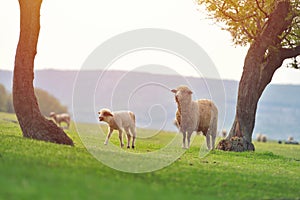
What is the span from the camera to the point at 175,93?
81.9ft

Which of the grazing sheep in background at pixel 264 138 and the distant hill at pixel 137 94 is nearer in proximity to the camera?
the distant hill at pixel 137 94

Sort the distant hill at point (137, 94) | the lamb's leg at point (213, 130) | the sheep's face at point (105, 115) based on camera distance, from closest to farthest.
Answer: the distant hill at point (137, 94), the sheep's face at point (105, 115), the lamb's leg at point (213, 130)

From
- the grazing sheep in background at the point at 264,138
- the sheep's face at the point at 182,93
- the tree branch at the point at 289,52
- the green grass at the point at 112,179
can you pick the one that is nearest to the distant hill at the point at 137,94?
the sheep's face at the point at 182,93

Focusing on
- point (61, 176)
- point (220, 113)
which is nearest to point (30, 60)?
point (61, 176)

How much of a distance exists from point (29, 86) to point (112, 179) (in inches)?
298

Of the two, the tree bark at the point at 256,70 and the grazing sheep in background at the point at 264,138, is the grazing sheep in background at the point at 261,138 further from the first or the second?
the tree bark at the point at 256,70

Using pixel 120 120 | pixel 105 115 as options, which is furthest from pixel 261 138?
pixel 105 115

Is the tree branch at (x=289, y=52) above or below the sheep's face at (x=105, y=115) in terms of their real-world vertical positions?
above

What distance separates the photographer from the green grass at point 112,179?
1100 centimetres

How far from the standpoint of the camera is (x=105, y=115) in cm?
2334

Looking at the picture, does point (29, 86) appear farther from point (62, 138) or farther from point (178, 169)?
point (178, 169)

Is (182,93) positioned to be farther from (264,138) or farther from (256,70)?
(264,138)

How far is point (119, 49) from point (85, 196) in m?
8.07

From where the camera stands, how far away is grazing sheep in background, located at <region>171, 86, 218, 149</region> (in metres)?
25.0
